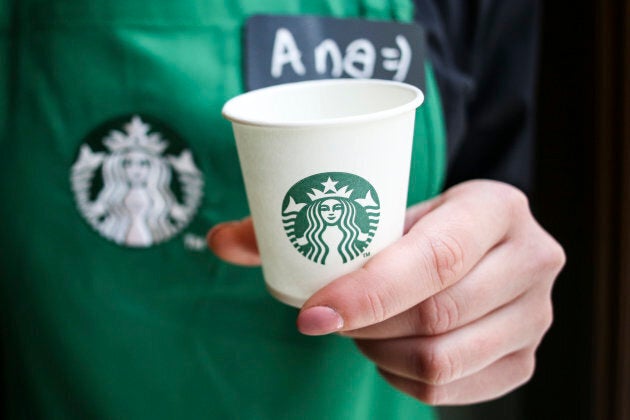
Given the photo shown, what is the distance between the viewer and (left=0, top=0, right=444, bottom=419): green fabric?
66 centimetres

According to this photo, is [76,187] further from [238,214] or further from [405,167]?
[405,167]

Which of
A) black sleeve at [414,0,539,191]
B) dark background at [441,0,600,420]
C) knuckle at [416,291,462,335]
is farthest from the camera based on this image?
dark background at [441,0,600,420]

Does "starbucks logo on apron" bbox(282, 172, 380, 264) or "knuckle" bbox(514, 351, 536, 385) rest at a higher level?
"starbucks logo on apron" bbox(282, 172, 380, 264)

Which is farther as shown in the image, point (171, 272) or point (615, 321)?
point (615, 321)

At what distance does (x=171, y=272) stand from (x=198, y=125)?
0.15 metres

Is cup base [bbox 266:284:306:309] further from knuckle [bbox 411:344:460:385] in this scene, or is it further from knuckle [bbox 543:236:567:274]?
knuckle [bbox 543:236:567:274]

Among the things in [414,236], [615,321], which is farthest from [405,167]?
[615,321]

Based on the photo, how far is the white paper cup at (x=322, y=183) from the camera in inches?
17.3

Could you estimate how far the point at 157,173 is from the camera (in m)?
0.66

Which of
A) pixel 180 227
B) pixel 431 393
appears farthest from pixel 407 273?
pixel 180 227

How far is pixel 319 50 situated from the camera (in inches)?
25.6

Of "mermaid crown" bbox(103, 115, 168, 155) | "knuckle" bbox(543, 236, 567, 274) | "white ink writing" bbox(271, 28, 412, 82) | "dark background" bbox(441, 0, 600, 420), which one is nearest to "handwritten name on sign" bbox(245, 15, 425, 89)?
"white ink writing" bbox(271, 28, 412, 82)

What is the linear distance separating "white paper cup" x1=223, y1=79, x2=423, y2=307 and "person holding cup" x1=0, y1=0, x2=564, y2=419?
0.36 ft

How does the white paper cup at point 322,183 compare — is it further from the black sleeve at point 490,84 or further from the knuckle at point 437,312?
the black sleeve at point 490,84
